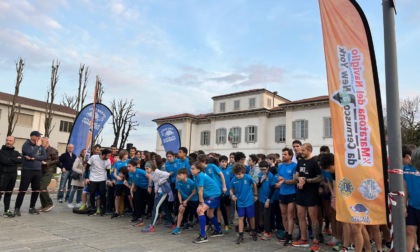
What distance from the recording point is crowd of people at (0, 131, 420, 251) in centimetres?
593

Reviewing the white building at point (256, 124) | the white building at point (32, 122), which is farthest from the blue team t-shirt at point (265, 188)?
the white building at point (32, 122)

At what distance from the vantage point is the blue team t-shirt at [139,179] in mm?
8414

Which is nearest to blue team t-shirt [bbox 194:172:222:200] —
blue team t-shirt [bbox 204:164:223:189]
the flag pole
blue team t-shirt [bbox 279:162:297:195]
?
blue team t-shirt [bbox 204:164:223:189]

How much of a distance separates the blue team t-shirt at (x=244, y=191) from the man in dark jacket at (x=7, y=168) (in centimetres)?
582

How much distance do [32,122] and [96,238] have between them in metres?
39.5

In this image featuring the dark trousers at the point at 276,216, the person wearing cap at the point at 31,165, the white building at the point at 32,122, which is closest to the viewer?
the dark trousers at the point at 276,216

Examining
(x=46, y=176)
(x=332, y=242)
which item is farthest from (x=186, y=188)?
(x=46, y=176)

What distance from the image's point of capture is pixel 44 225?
7.30 m

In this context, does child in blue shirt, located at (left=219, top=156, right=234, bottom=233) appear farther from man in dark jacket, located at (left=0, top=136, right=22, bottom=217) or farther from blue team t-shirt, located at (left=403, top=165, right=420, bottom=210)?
man in dark jacket, located at (left=0, top=136, right=22, bottom=217)

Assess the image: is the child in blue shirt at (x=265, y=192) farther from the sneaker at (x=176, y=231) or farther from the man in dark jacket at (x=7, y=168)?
the man in dark jacket at (x=7, y=168)

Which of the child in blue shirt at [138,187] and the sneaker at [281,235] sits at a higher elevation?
the child in blue shirt at [138,187]

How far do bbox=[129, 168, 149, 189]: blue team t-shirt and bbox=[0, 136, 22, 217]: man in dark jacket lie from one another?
3.01m

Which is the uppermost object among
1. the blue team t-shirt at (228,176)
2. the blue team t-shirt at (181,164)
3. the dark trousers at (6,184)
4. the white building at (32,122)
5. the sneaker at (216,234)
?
the white building at (32,122)

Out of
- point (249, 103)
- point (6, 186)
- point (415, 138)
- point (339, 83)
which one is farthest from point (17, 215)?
point (249, 103)
